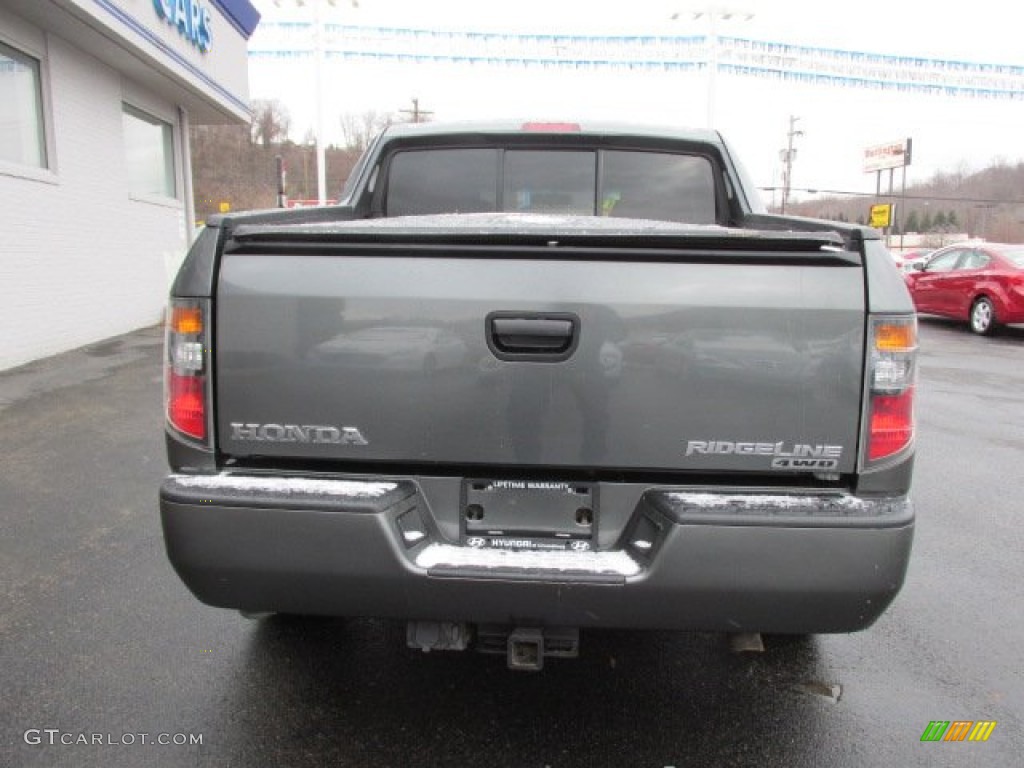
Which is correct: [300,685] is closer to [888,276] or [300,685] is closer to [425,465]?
[425,465]

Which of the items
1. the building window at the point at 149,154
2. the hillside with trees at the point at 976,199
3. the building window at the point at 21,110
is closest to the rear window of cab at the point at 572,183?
the building window at the point at 21,110

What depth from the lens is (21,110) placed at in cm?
886

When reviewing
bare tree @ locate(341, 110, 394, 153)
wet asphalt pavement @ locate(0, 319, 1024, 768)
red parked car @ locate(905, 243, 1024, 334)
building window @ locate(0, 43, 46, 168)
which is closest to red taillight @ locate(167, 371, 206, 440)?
wet asphalt pavement @ locate(0, 319, 1024, 768)

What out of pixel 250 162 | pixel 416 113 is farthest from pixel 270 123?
pixel 416 113

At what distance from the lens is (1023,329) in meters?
13.8

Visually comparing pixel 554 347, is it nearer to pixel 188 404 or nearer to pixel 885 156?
pixel 188 404

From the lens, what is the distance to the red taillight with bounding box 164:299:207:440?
208 centimetres

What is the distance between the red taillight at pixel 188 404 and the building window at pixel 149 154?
450 inches

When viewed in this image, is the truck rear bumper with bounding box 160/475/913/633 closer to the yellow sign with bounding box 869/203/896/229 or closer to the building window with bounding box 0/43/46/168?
the building window with bounding box 0/43/46/168

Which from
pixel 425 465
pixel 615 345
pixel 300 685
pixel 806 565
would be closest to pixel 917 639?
pixel 806 565

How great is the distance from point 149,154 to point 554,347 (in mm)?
13416

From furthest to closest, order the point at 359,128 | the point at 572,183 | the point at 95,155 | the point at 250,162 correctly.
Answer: the point at 250,162
the point at 359,128
the point at 95,155
the point at 572,183

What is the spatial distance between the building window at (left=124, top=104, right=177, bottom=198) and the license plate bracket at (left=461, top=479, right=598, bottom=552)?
472 inches

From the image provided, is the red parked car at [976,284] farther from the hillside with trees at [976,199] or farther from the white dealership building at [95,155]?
the hillside with trees at [976,199]
